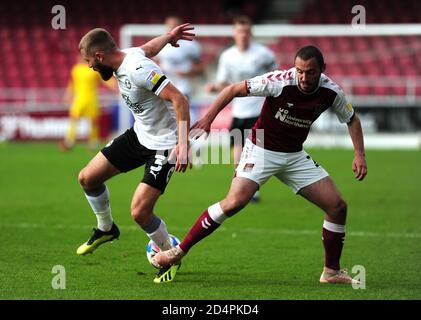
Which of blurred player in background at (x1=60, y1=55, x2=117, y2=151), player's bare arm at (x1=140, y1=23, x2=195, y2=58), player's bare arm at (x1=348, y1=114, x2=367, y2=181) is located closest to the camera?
player's bare arm at (x1=348, y1=114, x2=367, y2=181)

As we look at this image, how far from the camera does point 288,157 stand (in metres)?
7.25

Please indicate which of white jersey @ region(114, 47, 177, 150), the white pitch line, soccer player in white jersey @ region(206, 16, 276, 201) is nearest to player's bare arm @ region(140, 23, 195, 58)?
white jersey @ region(114, 47, 177, 150)

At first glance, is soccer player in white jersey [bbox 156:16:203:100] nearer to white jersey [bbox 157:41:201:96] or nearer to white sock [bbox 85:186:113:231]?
white jersey [bbox 157:41:201:96]

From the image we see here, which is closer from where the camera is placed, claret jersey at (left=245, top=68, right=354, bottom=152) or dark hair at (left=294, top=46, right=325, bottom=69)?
dark hair at (left=294, top=46, right=325, bottom=69)

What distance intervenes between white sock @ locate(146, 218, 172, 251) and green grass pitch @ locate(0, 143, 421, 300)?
30 centimetres

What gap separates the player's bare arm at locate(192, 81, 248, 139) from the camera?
21.9 feet

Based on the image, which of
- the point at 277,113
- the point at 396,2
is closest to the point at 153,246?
the point at 277,113

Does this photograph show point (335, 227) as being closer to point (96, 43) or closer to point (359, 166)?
point (359, 166)

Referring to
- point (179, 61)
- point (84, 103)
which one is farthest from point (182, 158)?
point (84, 103)

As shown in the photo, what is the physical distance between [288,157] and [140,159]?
55.1 inches

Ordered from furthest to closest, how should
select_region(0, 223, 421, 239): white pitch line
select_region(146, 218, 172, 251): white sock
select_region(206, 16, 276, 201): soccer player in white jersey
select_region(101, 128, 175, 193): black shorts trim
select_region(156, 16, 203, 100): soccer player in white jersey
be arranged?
select_region(156, 16, 203, 100): soccer player in white jersey < select_region(206, 16, 276, 201): soccer player in white jersey < select_region(0, 223, 421, 239): white pitch line < select_region(146, 218, 172, 251): white sock < select_region(101, 128, 175, 193): black shorts trim

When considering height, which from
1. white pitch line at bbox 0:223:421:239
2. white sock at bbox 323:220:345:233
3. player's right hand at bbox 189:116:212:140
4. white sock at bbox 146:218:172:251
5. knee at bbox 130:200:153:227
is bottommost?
white pitch line at bbox 0:223:421:239

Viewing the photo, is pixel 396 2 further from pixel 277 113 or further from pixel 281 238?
pixel 277 113

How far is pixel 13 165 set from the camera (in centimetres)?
1830
